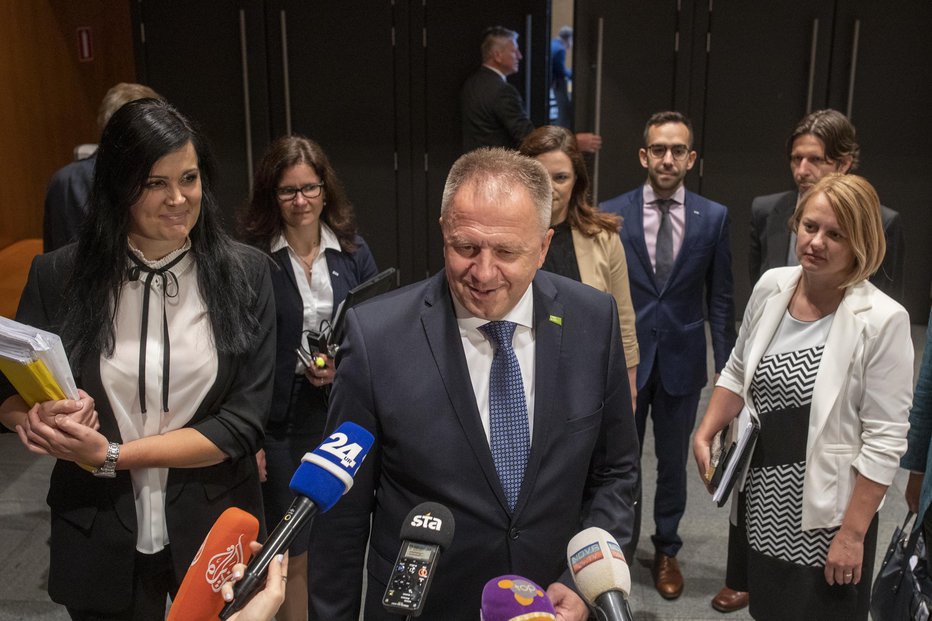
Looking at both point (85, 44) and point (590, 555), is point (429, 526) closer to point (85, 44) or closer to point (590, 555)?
point (590, 555)

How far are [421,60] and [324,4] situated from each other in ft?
2.63

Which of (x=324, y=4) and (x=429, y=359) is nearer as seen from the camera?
(x=429, y=359)

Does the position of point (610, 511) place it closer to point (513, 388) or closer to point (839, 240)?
point (513, 388)

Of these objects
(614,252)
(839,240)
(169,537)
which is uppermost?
(839,240)

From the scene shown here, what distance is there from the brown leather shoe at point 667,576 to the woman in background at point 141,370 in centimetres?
193

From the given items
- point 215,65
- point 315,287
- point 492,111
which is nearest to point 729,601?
point 315,287

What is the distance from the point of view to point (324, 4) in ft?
22.1

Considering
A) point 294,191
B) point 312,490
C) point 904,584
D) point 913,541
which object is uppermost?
point 294,191

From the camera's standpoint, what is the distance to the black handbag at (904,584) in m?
2.28

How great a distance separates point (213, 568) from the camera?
1.53 meters

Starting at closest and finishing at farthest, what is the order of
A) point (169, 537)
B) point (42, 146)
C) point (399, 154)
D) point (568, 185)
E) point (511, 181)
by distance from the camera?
Result: point (511, 181), point (169, 537), point (568, 185), point (42, 146), point (399, 154)

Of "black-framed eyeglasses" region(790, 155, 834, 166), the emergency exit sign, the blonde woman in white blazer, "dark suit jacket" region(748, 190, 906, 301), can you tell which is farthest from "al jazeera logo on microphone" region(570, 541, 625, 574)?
the emergency exit sign

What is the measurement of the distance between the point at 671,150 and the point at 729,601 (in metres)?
1.70

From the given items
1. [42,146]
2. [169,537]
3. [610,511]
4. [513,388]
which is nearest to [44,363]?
[169,537]
